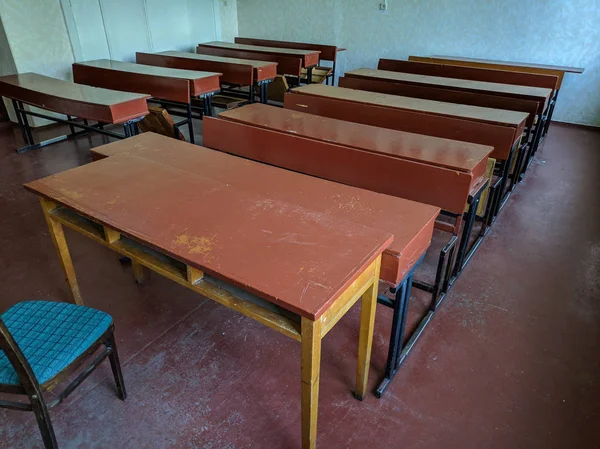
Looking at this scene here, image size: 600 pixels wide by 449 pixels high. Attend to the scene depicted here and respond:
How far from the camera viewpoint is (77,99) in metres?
3.38

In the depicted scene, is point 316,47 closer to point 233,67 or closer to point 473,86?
point 233,67

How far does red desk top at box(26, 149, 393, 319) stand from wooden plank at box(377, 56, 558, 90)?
371cm

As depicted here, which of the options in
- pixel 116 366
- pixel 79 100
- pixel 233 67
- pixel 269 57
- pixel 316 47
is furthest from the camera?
pixel 316 47

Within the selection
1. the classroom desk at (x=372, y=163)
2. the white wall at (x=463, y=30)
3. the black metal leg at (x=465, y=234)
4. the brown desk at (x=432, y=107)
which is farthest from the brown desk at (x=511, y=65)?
the black metal leg at (x=465, y=234)

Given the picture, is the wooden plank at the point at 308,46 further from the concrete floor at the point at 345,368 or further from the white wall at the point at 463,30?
the concrete floor at the point at 345,368

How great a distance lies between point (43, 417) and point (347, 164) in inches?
62.1

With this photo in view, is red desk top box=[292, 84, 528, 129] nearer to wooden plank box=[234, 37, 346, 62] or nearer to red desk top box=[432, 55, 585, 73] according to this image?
red desk top box=[432, 55, 585, 73]

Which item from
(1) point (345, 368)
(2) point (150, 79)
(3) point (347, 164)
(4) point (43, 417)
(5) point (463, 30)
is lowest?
(1) point (345, 368)

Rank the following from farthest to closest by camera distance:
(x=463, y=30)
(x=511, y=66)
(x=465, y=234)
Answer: (x=463, y=30) → (x=511, y=66) → (x=465, y=234)

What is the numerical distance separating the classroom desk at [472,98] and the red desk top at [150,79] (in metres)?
1.34

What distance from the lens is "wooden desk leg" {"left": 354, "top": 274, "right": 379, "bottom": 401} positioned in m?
1.45

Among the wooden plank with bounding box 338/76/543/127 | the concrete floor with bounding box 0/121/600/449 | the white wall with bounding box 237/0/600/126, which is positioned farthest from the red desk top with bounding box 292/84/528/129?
the white wall with bounding box 237/0/600/126

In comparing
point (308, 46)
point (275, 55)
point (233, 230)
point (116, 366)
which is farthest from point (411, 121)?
point (308, 46)

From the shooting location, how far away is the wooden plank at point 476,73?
4.08 meters
